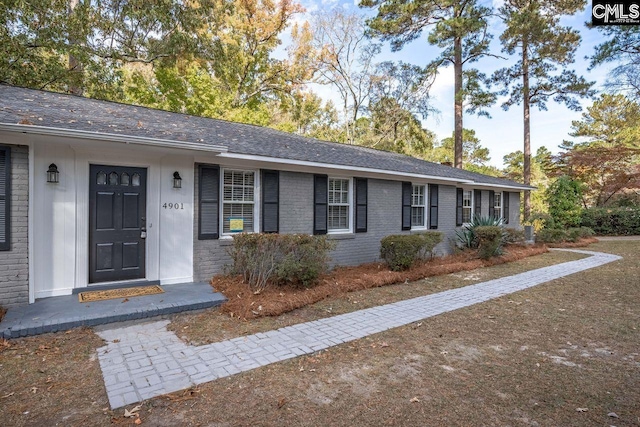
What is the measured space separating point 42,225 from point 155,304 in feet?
7.03

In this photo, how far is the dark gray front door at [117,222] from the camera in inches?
217

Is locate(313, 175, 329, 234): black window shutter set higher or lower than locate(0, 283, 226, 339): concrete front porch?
higher

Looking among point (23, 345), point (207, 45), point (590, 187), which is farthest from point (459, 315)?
point (590, 187)

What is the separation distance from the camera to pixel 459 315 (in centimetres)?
525

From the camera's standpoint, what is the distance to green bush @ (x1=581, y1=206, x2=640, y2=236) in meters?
18.6

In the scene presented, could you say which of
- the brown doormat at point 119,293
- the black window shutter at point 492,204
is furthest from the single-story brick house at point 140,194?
the black window shutter at point 492,204

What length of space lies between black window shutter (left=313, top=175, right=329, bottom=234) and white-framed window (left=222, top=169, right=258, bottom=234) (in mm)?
1514

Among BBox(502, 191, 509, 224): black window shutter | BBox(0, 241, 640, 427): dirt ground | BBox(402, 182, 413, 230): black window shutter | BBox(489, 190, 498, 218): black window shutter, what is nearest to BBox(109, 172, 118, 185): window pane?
BBox(0, 241, 640, 427): dirt ground

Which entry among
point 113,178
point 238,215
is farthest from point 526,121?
point 113,178

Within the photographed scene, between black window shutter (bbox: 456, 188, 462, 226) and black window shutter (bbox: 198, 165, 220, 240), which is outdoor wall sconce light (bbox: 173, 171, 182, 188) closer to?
black window shutter (bbox: 198, 165, 220, 240)

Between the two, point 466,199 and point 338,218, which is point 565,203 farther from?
point 338,218

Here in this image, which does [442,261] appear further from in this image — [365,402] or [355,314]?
[365,402]

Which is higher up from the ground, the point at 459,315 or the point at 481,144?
the point at 481,144

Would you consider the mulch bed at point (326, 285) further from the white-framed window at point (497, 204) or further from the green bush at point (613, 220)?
the green bush at point (613, 220)
